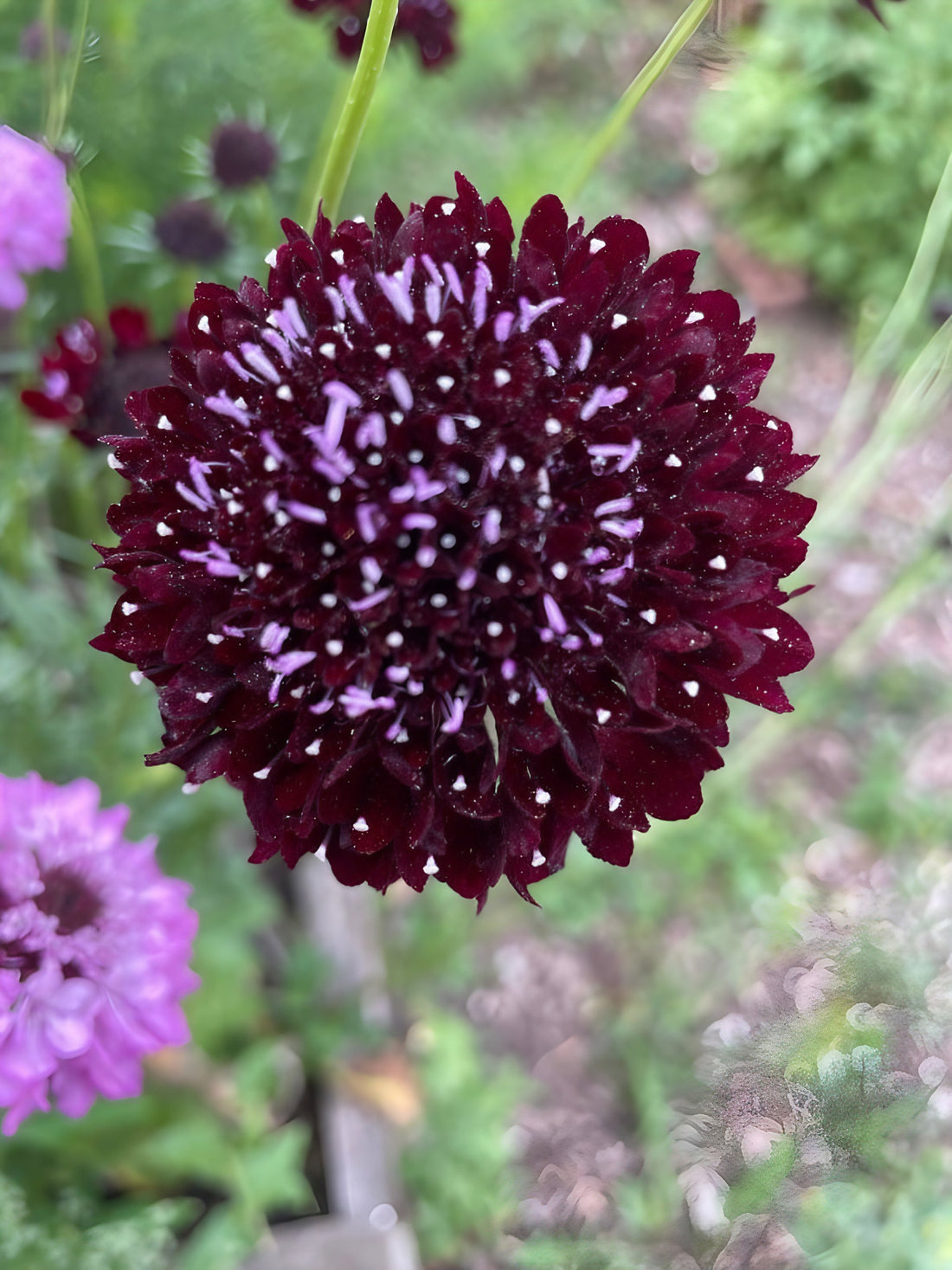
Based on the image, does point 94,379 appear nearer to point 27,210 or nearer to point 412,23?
point 27,210

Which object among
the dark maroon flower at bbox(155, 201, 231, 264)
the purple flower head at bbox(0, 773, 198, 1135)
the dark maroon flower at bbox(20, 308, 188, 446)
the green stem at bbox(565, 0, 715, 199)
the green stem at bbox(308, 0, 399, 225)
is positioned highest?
the green stem at bbox(565, 0, 715, 199)

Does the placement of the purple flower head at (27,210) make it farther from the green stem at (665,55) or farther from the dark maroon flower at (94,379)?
the green stem at (665,55)

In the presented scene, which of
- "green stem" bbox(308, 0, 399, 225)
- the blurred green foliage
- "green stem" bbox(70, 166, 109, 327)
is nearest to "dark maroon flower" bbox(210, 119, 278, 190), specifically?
"green stem" bbox(70, 166, 109, 327)

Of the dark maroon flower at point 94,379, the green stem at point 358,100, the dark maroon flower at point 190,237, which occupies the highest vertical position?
the green stem at point 358,100

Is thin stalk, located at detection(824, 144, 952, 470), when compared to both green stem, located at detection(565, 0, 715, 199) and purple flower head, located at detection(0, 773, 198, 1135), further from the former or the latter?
purple flower head, located at detection(0, 773, 198, 1135)

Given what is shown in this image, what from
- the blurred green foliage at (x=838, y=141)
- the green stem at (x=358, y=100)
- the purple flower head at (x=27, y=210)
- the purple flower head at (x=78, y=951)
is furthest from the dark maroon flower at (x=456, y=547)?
the blurred green foliage at (x=838, y=141)
